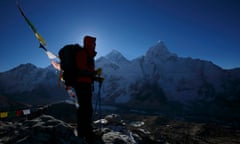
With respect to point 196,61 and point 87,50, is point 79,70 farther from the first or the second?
point 196,61

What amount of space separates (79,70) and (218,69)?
68.5 metres

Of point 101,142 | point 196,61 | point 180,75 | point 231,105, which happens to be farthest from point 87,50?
point 196,61

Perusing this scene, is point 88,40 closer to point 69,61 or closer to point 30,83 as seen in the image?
point 69,61

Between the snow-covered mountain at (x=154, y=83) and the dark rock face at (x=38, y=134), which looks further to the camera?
the snow-covered mountain at (x=154, y=83)

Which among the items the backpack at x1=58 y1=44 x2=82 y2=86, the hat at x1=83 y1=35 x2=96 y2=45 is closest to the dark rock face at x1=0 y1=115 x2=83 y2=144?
the backpack at x1=58 y1=44 x2=82 y2=86

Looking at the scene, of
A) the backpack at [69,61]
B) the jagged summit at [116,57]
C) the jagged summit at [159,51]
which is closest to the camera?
the backpack at [69,61]

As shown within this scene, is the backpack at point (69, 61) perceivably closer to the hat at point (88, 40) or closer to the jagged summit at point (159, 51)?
the hat at point (88, 40)

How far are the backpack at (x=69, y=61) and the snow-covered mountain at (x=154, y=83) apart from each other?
4507 cm

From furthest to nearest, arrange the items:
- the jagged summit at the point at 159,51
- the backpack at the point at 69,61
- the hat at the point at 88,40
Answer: the jagged summit at the point at 159,51
the hat at the point at 88,40
the backpack at the point at 69,61

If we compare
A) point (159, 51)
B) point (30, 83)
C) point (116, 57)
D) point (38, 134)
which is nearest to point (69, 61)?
point (38, 134)

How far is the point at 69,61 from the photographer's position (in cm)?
379

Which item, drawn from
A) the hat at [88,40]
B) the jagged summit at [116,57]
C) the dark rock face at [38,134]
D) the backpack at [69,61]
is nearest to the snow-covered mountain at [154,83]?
the jagged summit at [116,57]

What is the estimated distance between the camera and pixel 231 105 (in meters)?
43.2

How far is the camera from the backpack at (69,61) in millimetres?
3791
